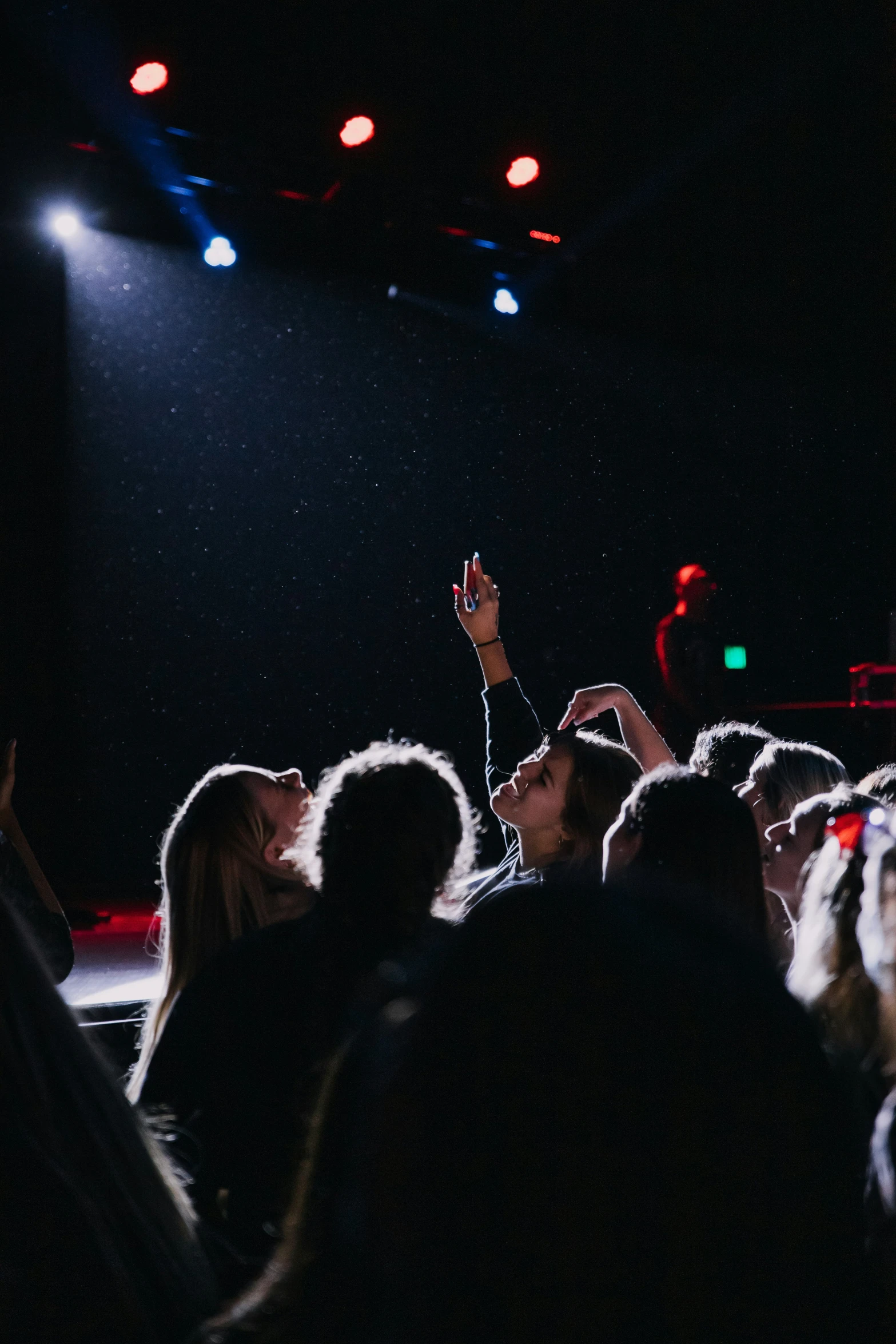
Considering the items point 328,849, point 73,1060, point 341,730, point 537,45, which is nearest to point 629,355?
point 537,45

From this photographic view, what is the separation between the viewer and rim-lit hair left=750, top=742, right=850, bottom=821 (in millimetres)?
2287

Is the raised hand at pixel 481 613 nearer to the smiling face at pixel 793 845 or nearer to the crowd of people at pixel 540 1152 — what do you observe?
the smiling face at pixel 793 845

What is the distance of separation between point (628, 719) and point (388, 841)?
1.45m

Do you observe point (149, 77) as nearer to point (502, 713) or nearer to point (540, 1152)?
point (502, 713)

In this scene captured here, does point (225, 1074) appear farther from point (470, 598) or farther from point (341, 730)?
point (341, 730)

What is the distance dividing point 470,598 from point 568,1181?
2.35 m

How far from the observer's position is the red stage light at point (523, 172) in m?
4.61

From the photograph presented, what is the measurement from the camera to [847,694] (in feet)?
22.0

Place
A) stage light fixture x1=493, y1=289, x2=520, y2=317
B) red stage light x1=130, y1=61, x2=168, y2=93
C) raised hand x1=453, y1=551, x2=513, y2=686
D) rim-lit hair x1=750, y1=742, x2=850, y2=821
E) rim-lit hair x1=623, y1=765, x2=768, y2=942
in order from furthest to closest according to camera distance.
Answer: stage light fixture x1=493, y1=289, x2=520, y2=317 < red stage light x1=130, y1=61, x2=168, y2=93 < raised hand x1=453, y1=551, x2=513, y2=686 < rim-lit hair x1=750, y1=742, x2=850, y2=821 < rim-lit hair x1=623, y1=765, x2=768, y2=942

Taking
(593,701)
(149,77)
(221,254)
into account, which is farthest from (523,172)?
(593,701)

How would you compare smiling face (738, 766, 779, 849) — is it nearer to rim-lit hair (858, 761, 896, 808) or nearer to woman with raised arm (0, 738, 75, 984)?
rim-lit hair (858, 761, 896, 808)

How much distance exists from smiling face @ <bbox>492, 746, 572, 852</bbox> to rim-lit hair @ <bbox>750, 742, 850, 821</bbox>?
0.46 metres

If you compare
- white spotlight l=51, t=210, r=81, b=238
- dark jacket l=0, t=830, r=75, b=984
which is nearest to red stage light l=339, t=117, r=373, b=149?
white spotlight l=51, t=210, r=81, b=238

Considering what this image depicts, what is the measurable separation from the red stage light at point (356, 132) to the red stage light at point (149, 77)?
0.72 meters
